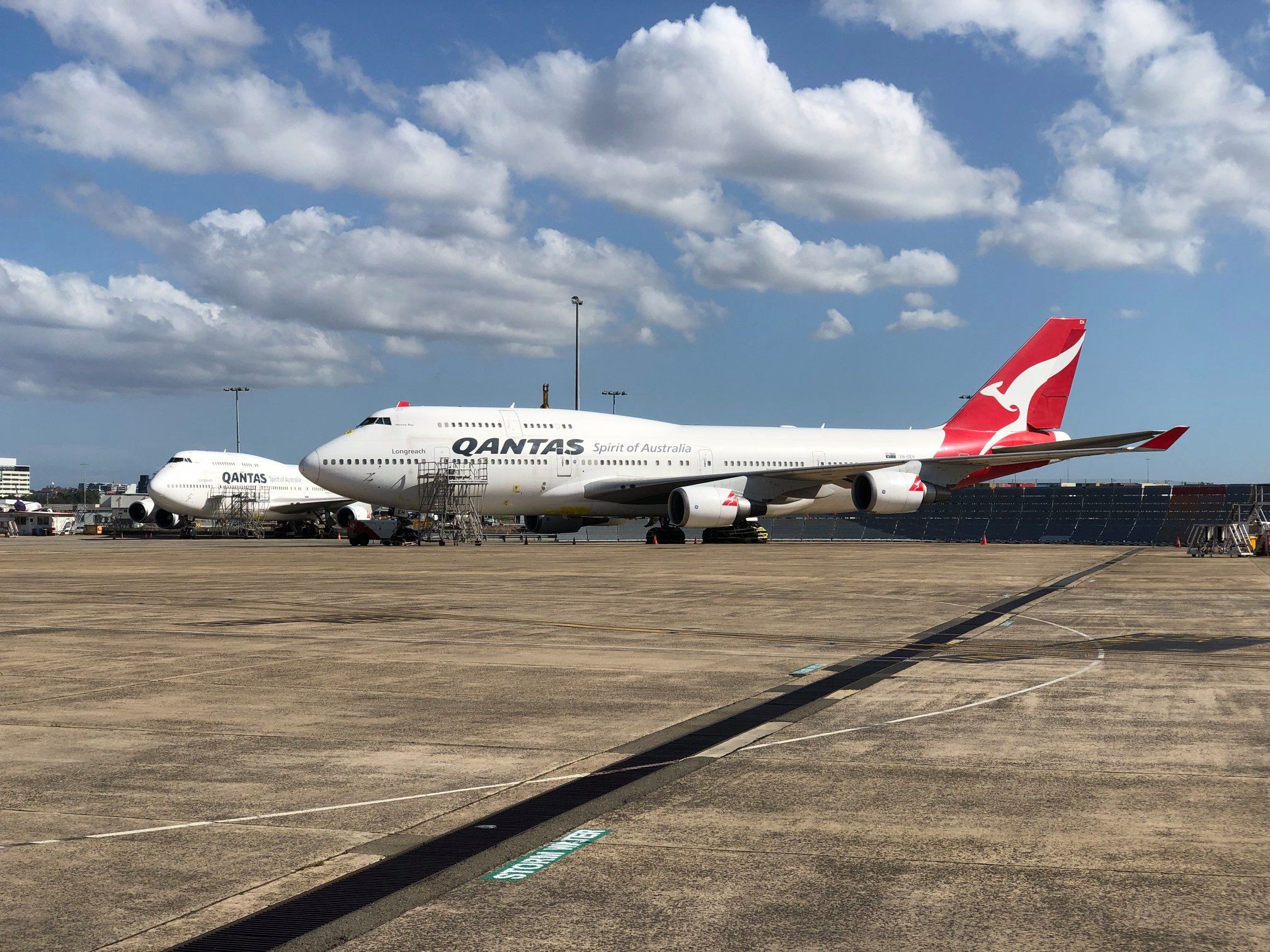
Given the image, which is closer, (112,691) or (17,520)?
(112,691)

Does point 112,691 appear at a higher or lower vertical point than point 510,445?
lower

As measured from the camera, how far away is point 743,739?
7453mm

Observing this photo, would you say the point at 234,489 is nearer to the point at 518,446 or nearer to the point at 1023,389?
the point at 518,446

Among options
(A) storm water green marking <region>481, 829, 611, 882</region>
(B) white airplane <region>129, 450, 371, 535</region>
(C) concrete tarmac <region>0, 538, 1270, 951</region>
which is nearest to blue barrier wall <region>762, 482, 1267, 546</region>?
(B) white airplane <region>129, 450, 371, 535</region>

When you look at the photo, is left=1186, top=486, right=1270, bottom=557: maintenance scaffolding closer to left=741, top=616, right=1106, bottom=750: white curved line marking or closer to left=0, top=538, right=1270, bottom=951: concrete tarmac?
left=0, top=538, right=1270, bottom=951: concrete tarmac

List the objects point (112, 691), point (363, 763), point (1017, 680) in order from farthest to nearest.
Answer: point (1017, 680), point (112, 691), point (363, 763)

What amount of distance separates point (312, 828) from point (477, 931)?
1.52m

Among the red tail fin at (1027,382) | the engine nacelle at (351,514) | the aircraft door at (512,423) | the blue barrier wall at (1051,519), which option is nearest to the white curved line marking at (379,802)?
the aircraft door at (512,423)

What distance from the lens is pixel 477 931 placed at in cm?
406

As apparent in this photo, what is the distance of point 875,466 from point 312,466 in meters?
19.7

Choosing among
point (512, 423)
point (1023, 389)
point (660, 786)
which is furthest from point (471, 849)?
point (1023, 389)

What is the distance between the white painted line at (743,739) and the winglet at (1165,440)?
37.1m

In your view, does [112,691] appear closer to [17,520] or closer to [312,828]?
[312,828]

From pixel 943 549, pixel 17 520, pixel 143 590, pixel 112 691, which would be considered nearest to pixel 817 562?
pixel 943 549
